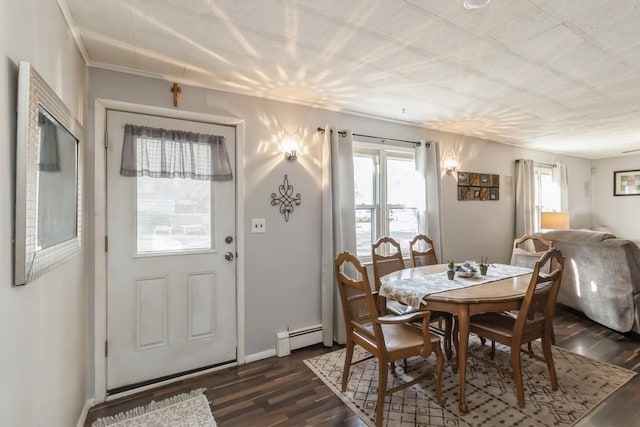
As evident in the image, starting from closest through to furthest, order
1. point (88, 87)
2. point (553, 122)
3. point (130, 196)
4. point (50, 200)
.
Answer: point (50, 200), point (88, 87), point (130, 196), point (553, 122)

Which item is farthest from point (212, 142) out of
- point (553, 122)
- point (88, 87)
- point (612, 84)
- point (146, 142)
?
point (553, 122)

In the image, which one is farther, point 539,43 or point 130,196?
point 130,196

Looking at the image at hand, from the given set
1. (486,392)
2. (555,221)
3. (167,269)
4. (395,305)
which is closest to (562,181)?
(555,221)

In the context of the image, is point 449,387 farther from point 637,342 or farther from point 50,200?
point 50,200

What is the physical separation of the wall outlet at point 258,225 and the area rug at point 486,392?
123 centimetres

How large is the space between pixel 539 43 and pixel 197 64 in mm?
2289

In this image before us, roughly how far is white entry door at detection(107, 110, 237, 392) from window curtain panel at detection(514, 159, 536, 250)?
445cm

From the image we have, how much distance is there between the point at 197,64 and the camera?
2291mm

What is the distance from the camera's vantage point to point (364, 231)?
3.69m

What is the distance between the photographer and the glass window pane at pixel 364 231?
3645 mm

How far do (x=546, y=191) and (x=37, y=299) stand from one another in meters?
7.03

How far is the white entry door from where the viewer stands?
7.76 ft

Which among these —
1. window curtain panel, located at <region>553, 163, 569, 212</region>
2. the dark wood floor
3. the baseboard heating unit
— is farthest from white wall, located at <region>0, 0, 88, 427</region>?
window curtain panel, located at <region>553, 163, 569, 212</region>

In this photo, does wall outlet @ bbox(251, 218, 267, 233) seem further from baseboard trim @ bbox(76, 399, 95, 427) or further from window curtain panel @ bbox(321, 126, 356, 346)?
baseboard trim @ bbox(76, 399, 95, 427)
